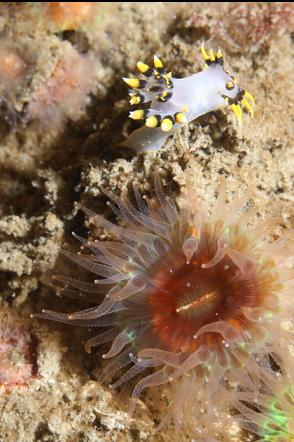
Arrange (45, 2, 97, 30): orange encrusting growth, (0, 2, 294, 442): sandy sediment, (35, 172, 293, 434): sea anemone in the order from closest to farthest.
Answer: (35, 172, 293, 434): sea anemone → (0, 2, 294, 442): sandy sediment → (45, 2, 97, 30): orange encrusting growth

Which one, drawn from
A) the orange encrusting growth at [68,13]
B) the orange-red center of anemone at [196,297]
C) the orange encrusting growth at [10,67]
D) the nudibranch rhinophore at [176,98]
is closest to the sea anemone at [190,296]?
the orange-red center of anemone at [196,297]

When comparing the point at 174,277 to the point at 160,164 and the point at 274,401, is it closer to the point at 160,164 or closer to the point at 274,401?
the point at 160,164

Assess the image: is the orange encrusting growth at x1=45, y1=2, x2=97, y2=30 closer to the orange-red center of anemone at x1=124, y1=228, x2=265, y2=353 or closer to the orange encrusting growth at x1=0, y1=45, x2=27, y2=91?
the orange encrusting growth at x1=0, y1=45, x2=27, y2=91

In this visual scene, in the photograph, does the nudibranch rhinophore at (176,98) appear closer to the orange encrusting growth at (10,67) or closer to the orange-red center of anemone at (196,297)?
the orange-red center of anemone at (196,297)

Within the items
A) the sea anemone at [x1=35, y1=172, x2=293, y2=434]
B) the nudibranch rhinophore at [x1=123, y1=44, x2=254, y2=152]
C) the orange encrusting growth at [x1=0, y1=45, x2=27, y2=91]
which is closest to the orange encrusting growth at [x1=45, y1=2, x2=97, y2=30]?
the orange encrusting growth at [x1=0, y1=45, x2=27, y2=91]

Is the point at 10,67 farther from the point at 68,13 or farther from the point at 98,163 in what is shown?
the point at 98,163

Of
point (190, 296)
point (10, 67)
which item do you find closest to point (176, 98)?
point (190, 296)
